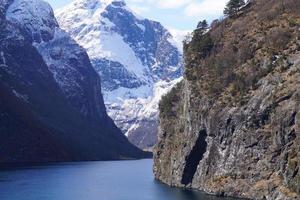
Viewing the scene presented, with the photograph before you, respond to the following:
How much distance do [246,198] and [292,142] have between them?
1764cm

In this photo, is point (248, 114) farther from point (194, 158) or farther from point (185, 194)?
point (194, 158)

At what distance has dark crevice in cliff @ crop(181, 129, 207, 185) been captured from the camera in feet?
598

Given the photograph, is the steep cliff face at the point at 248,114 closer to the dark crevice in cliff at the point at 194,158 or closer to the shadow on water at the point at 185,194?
the dark crevice in cliff at the point at 194,158

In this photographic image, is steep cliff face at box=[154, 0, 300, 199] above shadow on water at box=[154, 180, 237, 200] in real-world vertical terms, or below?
above

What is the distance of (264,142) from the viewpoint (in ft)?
500

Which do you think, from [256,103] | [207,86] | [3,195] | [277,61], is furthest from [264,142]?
[3,195]

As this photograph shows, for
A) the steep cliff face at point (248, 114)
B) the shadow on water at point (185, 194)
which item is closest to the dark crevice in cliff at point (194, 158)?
the steep cliff face at point (248, 114)

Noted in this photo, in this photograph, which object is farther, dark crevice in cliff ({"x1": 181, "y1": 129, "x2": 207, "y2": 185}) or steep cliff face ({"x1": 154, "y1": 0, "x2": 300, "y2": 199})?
dark crevice in cliff ({"x1": 181, "y1": 129, "x2": 207, "y2": 185})

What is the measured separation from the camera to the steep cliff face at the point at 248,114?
477 feet

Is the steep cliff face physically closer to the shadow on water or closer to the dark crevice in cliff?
the dark crevice in cliff

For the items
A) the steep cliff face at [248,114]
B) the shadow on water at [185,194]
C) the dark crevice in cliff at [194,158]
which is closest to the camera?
the steep cliff face at [248,114]

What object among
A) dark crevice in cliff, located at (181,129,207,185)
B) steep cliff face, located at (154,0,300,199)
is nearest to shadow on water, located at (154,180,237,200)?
steep cliff face, located at (154,0,300,199)

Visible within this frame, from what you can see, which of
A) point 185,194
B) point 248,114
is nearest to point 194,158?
point 185,194

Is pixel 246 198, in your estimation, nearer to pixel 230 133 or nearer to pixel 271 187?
pixel 271 187
